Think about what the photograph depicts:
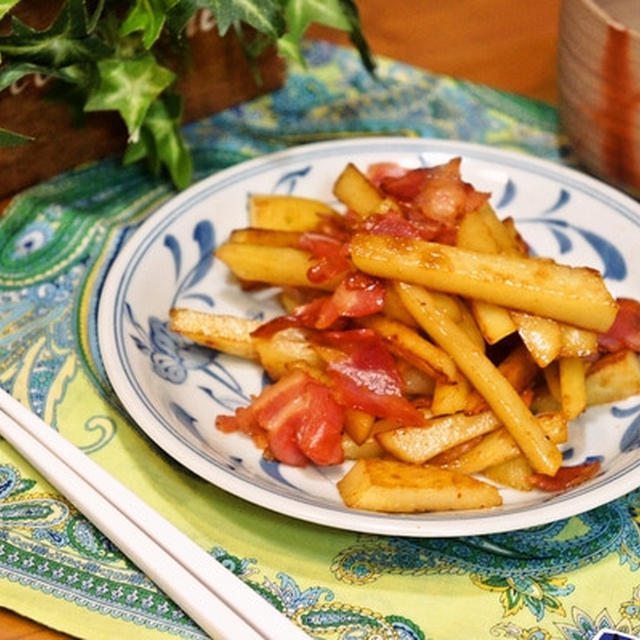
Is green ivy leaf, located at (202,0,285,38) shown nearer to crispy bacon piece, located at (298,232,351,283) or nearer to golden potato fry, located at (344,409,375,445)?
crispy bacon piece, located at (298,232,351,283)

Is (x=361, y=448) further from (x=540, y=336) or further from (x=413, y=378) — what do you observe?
(x=540, y=336)

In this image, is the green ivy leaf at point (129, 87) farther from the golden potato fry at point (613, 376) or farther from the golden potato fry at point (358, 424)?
the golden potato fry at point (613, 376)

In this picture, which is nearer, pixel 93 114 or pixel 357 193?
pixel 357 193

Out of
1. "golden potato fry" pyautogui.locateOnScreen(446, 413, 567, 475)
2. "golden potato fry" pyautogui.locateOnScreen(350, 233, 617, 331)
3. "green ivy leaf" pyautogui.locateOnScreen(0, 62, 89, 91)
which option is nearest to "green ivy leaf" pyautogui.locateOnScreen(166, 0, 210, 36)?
"green ivy leaf" pyautogui.locateOnScreen(0, 62, 89, 91)

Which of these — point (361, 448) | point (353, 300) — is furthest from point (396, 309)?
point (361, 448)

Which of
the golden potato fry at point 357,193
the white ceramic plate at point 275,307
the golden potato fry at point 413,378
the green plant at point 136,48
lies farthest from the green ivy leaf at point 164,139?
the golden potato fry at point 413,378

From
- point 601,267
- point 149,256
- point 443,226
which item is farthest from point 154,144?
point 601,267
